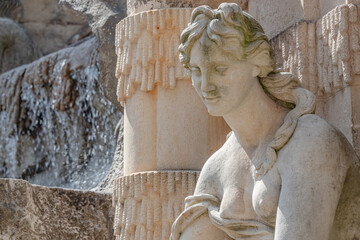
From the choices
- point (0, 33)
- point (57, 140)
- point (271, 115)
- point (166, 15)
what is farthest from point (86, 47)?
point (271, 115)

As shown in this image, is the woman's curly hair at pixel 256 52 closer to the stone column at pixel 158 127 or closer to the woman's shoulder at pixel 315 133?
the woman's shoulder at pixel 315 133

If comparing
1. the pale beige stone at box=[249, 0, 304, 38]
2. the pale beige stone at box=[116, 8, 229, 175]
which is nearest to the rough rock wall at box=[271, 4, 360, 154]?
the pale beige stone at box=[249, 0, 304, 38]

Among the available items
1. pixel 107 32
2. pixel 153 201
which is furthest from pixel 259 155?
pixel 107 32

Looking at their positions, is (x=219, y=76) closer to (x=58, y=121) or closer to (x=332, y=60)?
(x=332, y=60)

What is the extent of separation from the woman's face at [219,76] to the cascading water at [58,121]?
5.53m

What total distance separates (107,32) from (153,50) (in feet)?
8.91

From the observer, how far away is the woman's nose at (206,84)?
418cm

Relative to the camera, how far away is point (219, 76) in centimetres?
419

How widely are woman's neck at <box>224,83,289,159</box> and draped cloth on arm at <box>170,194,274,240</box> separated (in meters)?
0.28

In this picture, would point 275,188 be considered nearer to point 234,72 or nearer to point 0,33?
point 234,72

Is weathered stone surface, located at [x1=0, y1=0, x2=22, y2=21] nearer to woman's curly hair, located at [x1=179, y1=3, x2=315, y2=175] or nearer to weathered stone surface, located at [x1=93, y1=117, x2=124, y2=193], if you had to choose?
weathered stone surface, located at [x1=93, y1=117, x2=124, y2=193]

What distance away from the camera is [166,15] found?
6121mm

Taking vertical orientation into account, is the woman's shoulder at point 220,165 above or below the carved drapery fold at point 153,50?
below

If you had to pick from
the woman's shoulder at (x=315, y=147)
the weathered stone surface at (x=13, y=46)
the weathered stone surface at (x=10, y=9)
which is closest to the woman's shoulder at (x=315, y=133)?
the woman's shoulder at (x=315, y=147)
